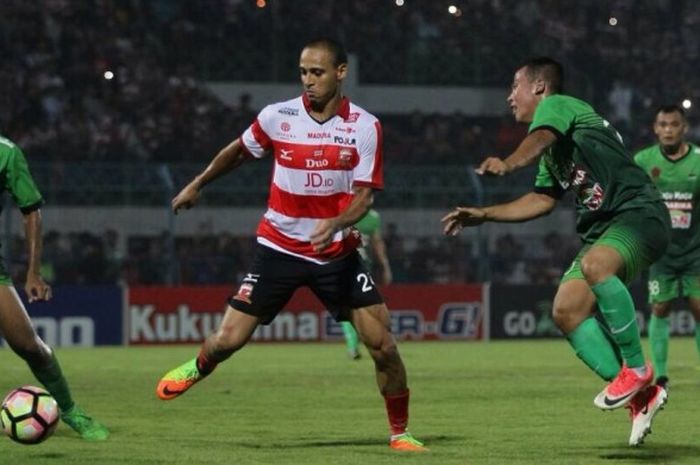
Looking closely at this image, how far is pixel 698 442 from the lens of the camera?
10633 millimetres

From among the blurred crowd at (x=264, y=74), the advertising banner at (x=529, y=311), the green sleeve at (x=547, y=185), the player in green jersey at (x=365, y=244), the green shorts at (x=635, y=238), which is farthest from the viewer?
the advertising banner at (x=529, y=311)

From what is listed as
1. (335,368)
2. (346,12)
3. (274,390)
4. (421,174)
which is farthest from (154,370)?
(346,12)

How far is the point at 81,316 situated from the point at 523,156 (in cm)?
1925

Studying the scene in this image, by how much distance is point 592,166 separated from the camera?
995cm

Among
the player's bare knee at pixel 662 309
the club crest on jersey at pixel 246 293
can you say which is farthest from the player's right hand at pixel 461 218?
the player's bare knee at pixel 662 309

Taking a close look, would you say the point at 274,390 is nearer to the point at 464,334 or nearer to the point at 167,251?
the point at 167,251

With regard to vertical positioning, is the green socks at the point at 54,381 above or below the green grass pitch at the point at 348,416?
above

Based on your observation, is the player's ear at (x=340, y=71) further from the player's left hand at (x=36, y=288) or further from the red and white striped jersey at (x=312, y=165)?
the player's left hand at (x=36, y=288)

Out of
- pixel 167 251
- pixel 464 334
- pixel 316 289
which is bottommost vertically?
pixel 464 334

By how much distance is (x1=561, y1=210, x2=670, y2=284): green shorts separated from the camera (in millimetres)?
9859

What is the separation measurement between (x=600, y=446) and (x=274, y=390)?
21.3 ft

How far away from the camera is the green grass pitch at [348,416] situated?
9.94 metres

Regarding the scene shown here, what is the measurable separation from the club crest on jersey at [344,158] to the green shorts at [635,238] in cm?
161

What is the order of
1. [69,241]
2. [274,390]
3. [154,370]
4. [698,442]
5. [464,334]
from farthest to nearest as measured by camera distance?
[464,334], [69,241], [154,370], [274,390], [698,442]
